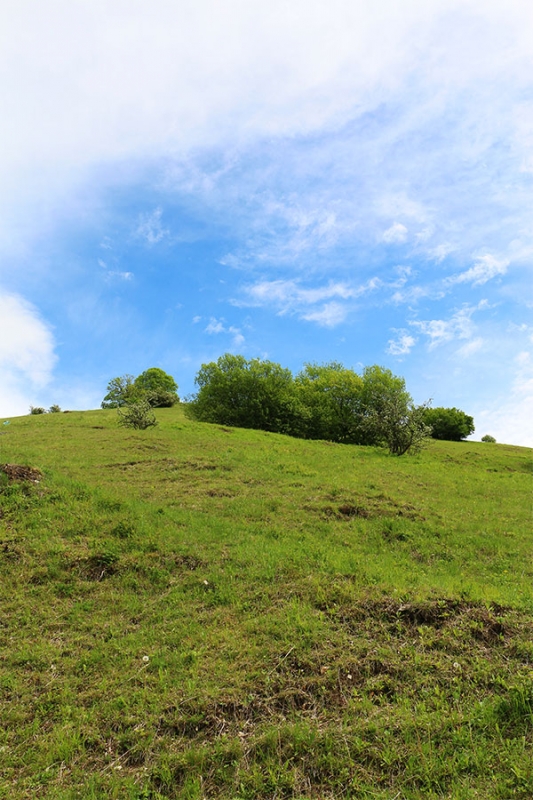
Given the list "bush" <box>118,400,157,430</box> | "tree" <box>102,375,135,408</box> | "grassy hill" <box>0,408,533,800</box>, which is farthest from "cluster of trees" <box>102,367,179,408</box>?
"grassy hill" <box>0,408,533,800</box>

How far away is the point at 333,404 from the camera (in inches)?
2274

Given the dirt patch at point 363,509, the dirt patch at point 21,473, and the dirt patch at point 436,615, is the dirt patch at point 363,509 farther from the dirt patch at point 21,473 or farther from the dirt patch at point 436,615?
the dirt patch at point 21,473

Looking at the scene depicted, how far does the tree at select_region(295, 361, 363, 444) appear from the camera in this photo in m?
54.6

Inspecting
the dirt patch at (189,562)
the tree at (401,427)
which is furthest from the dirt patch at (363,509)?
the tree at (401,427)

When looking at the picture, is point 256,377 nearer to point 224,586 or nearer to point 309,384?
point 309,384

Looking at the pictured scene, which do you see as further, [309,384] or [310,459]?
[309,384]

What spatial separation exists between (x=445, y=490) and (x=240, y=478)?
9.40 m

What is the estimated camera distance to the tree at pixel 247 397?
53656 mm

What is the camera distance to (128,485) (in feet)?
51.8

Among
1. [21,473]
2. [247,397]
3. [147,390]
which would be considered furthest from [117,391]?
[21,473]

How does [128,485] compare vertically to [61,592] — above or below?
above

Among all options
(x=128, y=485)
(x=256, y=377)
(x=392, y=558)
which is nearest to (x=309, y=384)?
(x=256, y=377)

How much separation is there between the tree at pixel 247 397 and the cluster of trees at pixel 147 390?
16.8 metres

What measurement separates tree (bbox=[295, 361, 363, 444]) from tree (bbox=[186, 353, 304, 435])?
247 cm
